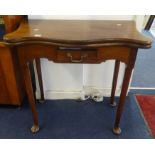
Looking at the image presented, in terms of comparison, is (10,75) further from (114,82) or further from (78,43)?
(114,82)

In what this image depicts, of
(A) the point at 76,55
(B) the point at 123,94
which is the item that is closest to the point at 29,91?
(A) the point at 76,55

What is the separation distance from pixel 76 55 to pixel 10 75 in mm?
668

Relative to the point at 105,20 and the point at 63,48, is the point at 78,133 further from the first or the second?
the point at 105,20

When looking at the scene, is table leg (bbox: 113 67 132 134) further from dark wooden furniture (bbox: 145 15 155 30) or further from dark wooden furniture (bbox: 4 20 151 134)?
dark wooden furniture (bbox: 145 15 155 30)

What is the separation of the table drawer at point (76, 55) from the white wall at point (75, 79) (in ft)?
1.70

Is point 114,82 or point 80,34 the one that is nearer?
point 80,34

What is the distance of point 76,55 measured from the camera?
109 centimetres

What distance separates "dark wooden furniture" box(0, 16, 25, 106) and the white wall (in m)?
0.21

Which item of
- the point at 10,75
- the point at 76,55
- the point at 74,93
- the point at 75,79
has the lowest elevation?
the point at 74,93

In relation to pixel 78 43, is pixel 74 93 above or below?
below
